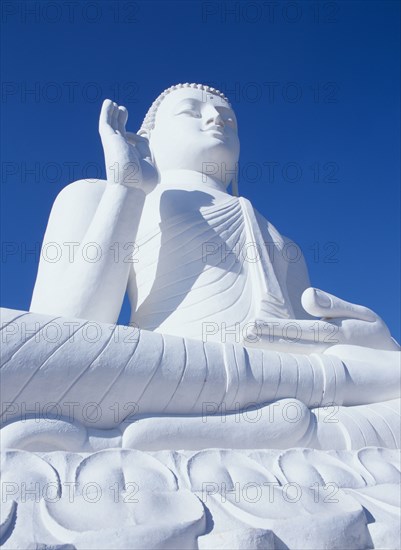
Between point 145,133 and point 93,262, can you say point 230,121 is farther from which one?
point 93,262

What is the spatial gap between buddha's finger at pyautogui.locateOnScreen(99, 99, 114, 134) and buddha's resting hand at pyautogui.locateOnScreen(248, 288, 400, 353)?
1.61m

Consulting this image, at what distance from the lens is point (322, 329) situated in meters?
3.38

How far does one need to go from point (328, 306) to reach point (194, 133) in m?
1.93

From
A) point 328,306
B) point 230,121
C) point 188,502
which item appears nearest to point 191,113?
point 230,121

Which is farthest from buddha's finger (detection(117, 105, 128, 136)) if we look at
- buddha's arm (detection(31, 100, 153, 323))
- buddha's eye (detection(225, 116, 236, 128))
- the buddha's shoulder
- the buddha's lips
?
buddha's eye (detection(225, 116, 236, 128))

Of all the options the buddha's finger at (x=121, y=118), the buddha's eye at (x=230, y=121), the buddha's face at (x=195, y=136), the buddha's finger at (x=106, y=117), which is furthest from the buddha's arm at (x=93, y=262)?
the buddha's eye at (x=230, y=121)

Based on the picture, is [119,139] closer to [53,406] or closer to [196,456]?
[53,406]

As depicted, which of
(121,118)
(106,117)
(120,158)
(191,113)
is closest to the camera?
(120,158)

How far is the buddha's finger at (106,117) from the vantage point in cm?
368

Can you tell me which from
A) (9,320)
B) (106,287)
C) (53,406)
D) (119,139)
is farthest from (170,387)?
(119,139)

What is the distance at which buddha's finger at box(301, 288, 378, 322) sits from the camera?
11.1 ft

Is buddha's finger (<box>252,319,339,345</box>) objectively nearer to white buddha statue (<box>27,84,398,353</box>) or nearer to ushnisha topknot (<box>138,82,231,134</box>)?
white buddha statue (<box>27,84,398,353</box>)

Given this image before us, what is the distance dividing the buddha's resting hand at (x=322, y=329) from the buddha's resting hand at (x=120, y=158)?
3.83 feet

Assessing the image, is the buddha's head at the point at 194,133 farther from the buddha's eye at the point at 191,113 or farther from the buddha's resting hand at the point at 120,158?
the buddha's resting hand at the point at 120,158
